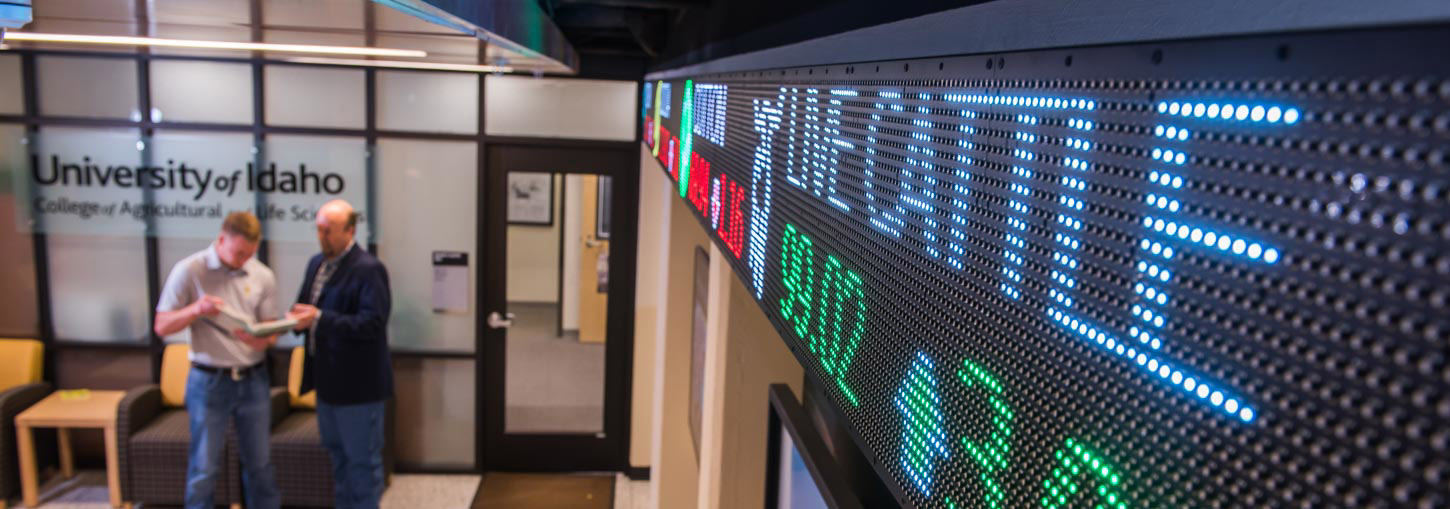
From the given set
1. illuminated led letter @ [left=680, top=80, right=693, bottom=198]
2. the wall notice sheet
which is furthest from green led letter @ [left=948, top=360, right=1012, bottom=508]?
the wall notice sheet

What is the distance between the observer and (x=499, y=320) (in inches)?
231

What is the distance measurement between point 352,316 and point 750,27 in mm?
2950

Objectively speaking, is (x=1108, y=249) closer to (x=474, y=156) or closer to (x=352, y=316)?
(x=352, y=316)

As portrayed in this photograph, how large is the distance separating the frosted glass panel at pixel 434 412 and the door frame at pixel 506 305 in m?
0.08

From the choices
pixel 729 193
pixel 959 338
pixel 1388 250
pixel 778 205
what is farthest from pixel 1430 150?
pixel 729 193

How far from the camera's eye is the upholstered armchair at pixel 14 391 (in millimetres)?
5074

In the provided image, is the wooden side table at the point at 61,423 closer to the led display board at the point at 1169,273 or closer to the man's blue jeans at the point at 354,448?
the man's blue jeans at the point at 354,448

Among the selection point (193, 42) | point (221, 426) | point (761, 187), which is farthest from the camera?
point (221, 426)

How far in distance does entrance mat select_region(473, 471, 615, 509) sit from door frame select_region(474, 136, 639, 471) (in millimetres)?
117

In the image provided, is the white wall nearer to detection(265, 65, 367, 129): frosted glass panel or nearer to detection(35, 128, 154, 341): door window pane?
detection(265, 65, 367, 129): frosted glass panel

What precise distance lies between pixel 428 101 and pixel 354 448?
211 centimetres

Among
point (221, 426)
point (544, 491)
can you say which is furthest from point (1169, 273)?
point (544, 491)

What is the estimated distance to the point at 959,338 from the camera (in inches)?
25.8

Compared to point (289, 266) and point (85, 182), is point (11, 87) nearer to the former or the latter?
point (85, 182)
